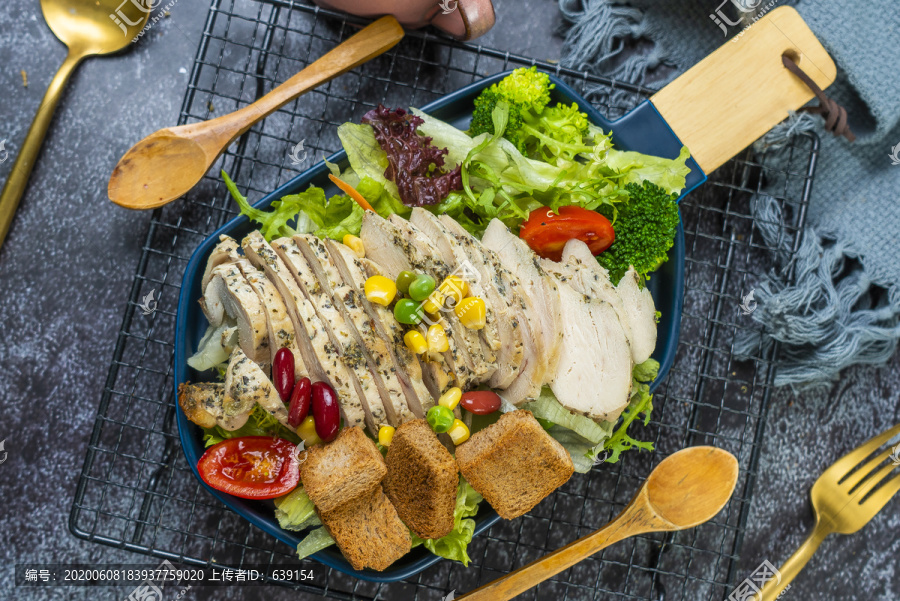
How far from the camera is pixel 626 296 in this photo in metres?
3.33

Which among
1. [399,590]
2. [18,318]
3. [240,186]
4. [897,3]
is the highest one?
[897,3]

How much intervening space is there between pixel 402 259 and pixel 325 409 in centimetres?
76

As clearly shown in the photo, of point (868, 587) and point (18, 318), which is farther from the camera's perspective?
point (868, 587)

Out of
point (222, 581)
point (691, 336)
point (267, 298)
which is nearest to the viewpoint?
point (267, 298)

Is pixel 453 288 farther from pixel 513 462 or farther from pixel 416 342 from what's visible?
pixel 513 462

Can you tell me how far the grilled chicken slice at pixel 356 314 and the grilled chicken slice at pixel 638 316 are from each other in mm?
1221

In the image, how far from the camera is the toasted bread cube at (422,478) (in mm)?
2889

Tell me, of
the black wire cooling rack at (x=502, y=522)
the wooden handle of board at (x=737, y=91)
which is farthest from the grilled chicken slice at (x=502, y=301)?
the wooden handle of board at (x=737, y=91)

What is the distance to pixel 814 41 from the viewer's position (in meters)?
3.49

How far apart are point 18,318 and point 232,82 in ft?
5.90

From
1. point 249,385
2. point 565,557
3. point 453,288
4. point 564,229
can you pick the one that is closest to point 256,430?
point 249,385

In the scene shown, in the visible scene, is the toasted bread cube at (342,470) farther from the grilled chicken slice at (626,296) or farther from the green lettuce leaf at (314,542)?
the grilled chicken slice at (626,296)

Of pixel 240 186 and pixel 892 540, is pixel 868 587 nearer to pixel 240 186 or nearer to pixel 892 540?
pixel 892 540

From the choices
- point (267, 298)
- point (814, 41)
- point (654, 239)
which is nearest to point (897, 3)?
point (814, 41)
